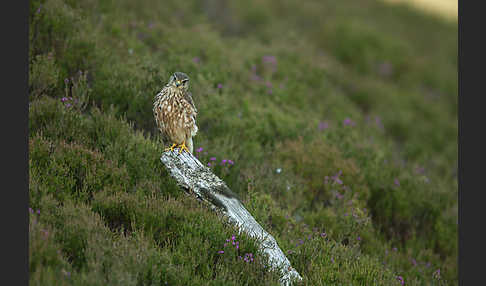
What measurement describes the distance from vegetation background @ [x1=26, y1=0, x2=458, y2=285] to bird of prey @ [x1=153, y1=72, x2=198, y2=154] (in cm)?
47

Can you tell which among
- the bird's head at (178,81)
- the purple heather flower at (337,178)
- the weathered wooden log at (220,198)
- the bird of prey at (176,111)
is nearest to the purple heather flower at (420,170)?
the purple heather flower at (337,178)

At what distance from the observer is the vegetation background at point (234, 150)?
407 cm

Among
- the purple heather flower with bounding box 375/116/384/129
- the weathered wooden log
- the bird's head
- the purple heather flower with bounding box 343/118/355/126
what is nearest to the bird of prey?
the bird's head

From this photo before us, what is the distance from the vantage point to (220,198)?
15.3 feet

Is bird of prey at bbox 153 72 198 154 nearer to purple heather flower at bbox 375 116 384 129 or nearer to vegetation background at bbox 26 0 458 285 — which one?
vegetation background at bbox 26 0 458 285

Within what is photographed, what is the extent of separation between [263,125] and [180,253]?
3.72m

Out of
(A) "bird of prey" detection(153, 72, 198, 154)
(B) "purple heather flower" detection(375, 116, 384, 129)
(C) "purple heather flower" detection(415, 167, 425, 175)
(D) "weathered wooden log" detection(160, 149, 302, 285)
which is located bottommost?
(C) "purple heather flower" detection(415, 167, 425, 175)

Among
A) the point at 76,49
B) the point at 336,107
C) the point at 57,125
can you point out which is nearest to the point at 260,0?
the point at 336,107

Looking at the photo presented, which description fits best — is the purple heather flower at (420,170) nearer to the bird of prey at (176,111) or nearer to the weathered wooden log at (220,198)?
the weathered wooden log at (220,198)

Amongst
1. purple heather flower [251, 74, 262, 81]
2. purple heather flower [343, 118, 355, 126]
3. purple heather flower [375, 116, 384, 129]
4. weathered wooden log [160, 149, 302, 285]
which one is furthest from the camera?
purple heather flower [375, 116, 384, 129]

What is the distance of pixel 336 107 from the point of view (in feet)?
31.7

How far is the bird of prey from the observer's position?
4934mm

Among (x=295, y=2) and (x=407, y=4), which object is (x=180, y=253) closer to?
(x=295, y=2)

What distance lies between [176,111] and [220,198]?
3.64 feet
